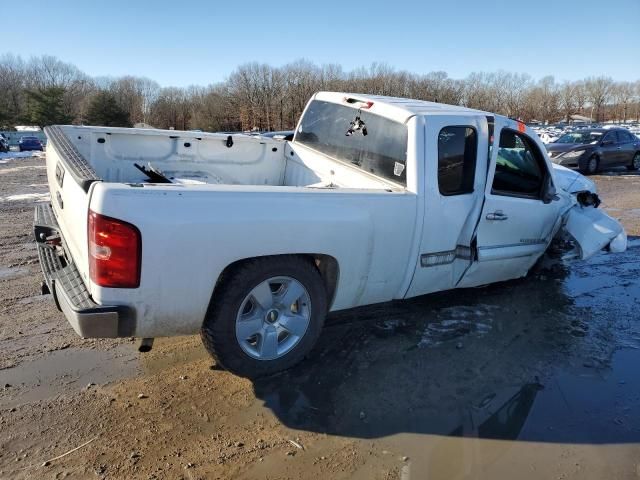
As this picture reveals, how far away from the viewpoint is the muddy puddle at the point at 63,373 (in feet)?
10.6

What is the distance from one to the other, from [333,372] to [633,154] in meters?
19.4

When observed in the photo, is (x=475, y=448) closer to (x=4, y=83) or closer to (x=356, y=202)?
(x=356, y=202)

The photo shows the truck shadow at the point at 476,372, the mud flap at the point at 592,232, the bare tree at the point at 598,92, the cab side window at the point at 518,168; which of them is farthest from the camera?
the bare tree at the point at 598,92

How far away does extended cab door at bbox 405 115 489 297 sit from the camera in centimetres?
385

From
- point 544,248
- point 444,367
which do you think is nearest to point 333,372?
point 444,367

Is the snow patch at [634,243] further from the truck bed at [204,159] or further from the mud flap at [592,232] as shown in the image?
the truck bed at [204,159]

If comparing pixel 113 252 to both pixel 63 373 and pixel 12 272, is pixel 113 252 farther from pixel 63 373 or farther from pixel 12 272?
pixel 12 272

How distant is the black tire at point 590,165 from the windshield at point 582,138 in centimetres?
66

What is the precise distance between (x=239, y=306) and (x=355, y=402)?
993 mm

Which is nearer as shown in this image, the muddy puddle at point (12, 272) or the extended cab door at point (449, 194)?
the extended cab door at point (449, 194)

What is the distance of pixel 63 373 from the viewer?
347 centimetres

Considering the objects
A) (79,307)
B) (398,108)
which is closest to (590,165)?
(398,108)

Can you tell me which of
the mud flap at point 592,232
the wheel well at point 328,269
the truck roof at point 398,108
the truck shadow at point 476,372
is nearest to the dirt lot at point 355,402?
the truck shadow at point 476,372

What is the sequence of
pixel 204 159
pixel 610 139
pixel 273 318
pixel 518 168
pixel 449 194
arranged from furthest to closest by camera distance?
pixel 610 139
pixel 204 159
pixel 518 168
pixel 449 194
pixel 273 318
